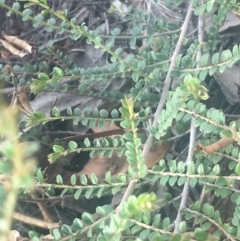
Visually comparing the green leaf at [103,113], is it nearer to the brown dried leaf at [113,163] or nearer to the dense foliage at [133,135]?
the dense foliage at [133,135]

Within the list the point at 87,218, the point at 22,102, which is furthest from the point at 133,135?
the point at 22,102

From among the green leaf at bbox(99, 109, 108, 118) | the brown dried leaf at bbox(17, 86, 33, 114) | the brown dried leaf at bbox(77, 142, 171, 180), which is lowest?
the brown dried leaf at bbox(77, 142, 171, 180)

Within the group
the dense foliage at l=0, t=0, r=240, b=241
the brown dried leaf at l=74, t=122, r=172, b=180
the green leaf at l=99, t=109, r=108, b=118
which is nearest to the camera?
the dense foliage at l=0, t=0, r=240, b=241

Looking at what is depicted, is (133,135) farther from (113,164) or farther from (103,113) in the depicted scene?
(113,164)

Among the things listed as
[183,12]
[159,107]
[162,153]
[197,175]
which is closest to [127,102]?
[197,175]

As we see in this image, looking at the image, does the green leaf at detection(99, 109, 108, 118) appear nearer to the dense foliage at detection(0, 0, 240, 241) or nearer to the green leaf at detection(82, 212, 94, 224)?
the dense foliage at detection(0, 0, 240, 241)

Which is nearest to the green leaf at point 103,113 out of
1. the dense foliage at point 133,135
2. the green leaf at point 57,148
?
the dense foliage at point 133,135

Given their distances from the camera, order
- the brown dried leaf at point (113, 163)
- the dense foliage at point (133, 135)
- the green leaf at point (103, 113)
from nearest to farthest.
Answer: the dense foliage at point (133, 135)
the green leaf at point (103, 113)
the brown dried leaf at point (113, 163)

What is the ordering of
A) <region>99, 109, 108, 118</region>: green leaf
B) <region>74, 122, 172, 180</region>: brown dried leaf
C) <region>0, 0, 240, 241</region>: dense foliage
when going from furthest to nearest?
<region>74, 122, 172, 180</region>: brown dried leaf → <region>99, 109, 108, 118</region>: green leaf → <region>0, 0, 240, 241</region>: dense foliage

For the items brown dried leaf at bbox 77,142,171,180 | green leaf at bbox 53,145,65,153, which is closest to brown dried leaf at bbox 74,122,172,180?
brown dried leaf at bbox 77,142,171,180

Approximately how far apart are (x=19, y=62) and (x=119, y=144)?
1.90 ft

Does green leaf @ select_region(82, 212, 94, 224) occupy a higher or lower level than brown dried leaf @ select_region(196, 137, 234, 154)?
lower

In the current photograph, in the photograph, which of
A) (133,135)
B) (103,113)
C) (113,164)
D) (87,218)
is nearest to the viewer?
(133,135)

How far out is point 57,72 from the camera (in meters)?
0.88
